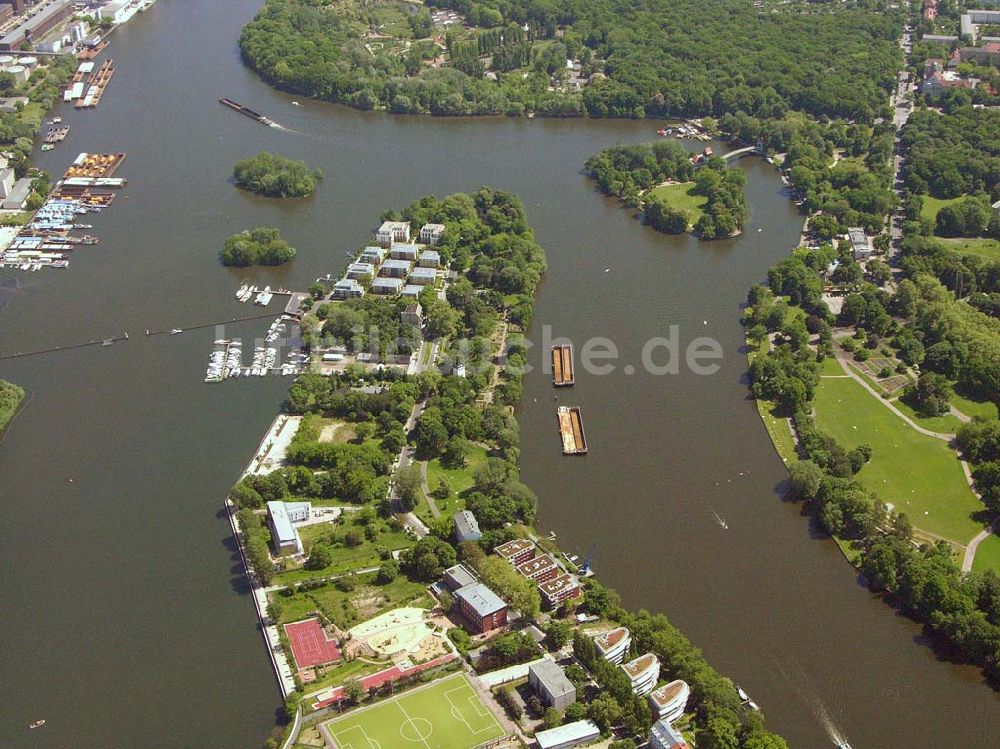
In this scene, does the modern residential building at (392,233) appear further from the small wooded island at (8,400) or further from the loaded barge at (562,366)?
the small wooded island at (8,400)

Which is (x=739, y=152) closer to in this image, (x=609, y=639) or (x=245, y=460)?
(x=245, y=460)

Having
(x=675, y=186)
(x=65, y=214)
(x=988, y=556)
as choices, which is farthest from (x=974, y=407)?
(x=65, y=214)

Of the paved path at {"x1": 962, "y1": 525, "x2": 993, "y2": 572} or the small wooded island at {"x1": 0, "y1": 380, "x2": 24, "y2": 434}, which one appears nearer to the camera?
the paved path at {"x1": 962, "y1": 525, "x2": 993, "y2": 572}

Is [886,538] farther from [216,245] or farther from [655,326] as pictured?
[216,245]

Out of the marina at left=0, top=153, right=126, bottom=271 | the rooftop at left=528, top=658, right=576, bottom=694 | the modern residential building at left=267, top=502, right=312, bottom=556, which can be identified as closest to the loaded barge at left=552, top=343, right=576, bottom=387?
the modern residential building at left=267, top=502, right=312, bottom=556

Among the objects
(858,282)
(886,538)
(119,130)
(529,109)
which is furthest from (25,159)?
(886,538)

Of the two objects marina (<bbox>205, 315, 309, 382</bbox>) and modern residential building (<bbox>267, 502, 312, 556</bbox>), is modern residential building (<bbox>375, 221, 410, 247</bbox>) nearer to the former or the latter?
marina (<bbox>205, 315, 309, 382</bbox>)

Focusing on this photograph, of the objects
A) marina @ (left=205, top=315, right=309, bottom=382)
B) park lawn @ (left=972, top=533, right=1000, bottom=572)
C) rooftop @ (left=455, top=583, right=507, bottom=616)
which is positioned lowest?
park lawn @ (left=972, top=533, right=1000, bottom=572)
